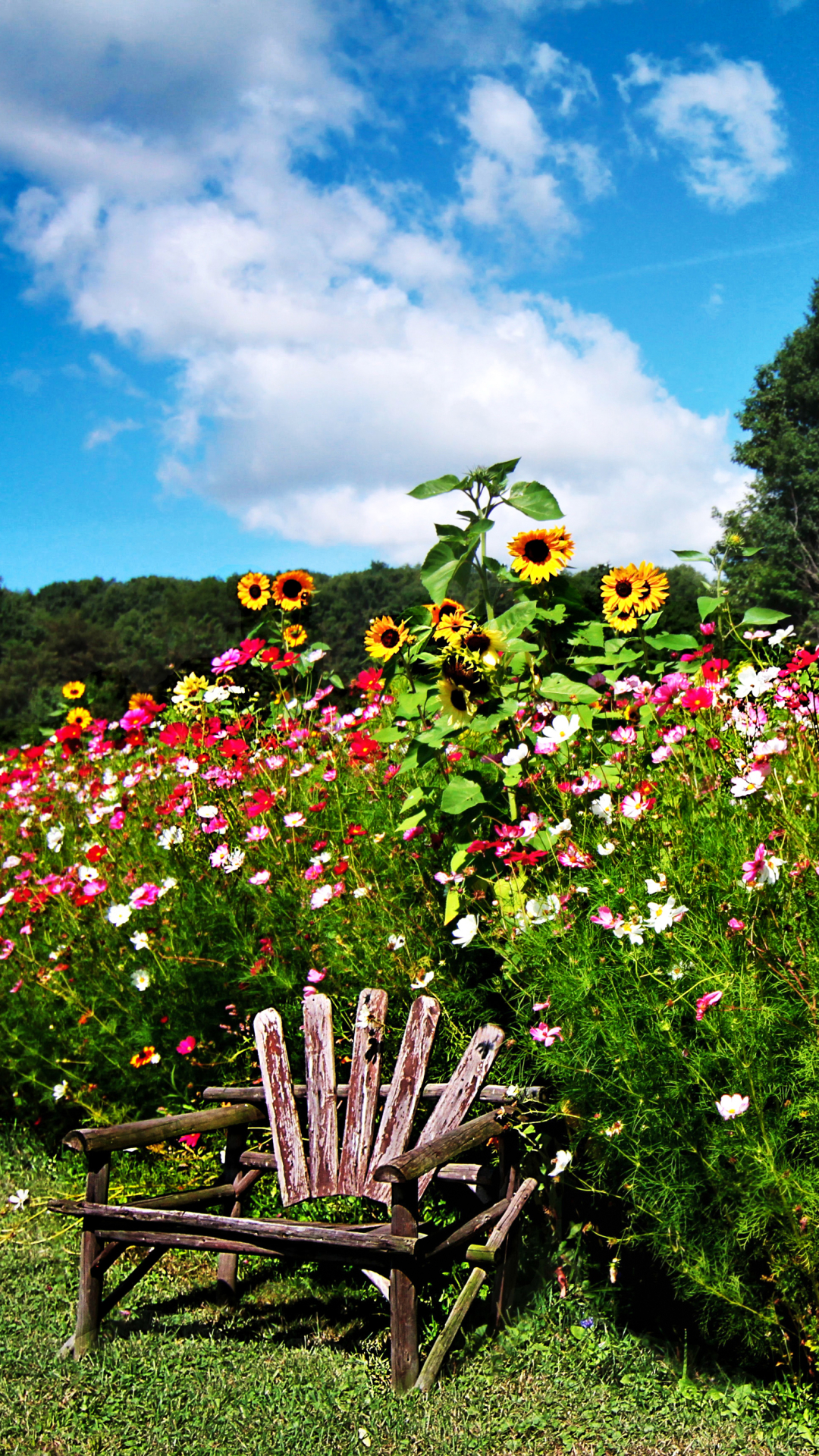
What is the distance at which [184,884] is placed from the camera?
12.9ft

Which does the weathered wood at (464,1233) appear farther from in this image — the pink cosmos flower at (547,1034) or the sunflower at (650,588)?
the sunflower at (650,588)

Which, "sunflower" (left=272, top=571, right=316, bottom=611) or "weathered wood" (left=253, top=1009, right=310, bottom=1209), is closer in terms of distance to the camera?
"weathered wood" (left=253, top=1009, right=310, bottom=1209)

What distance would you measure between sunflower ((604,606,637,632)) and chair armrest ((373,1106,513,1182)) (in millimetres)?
1735

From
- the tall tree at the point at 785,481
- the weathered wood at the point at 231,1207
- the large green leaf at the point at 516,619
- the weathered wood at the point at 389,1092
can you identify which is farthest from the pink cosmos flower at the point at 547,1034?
the tall tree at the point at 785,481

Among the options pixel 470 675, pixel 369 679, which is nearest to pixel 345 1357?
pixel 470 675

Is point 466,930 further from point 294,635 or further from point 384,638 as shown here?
point 294,635

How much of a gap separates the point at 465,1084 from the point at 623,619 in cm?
181

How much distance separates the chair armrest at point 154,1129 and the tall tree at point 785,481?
23831 millimetres

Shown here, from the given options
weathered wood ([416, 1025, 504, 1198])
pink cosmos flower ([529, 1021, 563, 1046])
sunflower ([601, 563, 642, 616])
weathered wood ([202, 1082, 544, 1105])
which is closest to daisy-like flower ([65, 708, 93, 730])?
weathered wood ([202, 1082, 544, 1105])

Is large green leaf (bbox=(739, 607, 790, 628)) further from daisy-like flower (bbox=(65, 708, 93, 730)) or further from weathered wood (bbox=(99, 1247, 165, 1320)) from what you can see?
daisy-like flower (bbox=(65, 708, 93, 730))

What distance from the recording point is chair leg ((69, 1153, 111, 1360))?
2.96 metres

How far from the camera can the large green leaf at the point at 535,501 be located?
3.02 m

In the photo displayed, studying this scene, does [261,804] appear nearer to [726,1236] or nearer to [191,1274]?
[191,1274]

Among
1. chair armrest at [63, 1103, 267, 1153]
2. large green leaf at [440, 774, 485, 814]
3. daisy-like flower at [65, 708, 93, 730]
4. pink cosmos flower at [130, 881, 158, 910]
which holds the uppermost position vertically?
daisy-like flower at [65, 708, 93, 730]
